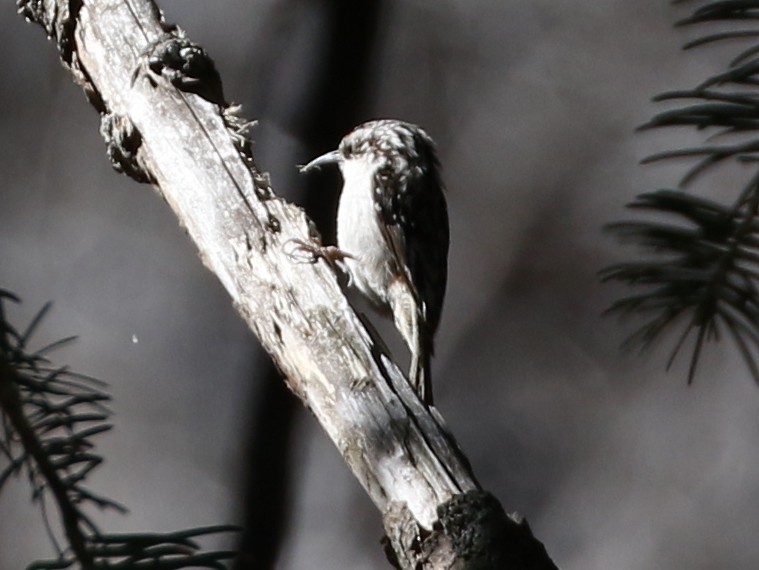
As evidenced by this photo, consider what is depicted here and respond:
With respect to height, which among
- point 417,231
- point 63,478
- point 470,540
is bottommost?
point 417,231

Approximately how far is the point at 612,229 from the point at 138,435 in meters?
3.59

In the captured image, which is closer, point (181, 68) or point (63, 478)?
point (63, 478)

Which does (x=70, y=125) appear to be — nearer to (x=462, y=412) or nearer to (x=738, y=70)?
(x=462, y=412)

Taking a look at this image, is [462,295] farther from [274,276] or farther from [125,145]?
[274,276]

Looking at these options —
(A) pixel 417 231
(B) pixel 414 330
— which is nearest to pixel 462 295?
(A) pixel 417 231

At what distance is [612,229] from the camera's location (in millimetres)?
1680

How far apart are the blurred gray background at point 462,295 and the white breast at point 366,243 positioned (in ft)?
4.71

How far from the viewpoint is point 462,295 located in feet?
16.5

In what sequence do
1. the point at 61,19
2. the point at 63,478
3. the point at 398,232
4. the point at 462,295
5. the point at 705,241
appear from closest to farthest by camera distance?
the point at 63,478
the point at 705,241
the point at 61,19
the point at 398,232
the point at 462,295

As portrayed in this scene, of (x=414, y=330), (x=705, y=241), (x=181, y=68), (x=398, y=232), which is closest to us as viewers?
(x=705, y=241)

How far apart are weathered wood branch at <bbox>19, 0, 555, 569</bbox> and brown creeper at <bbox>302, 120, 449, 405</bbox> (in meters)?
0.79

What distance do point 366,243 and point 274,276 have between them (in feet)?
3.31

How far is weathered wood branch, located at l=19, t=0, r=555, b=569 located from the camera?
1791 millimetres

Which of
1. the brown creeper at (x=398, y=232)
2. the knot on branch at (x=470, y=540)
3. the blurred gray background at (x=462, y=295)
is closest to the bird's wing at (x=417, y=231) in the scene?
the brown creeper at (x=398, y=232)
